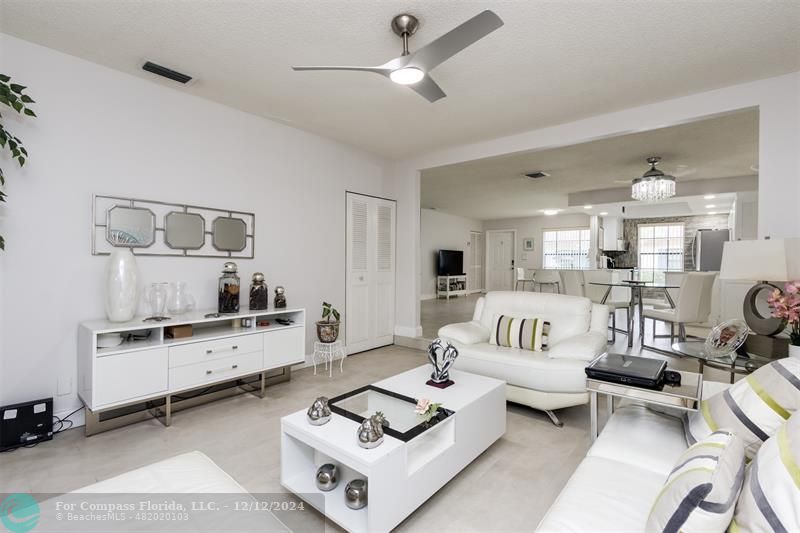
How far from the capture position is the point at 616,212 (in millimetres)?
8164

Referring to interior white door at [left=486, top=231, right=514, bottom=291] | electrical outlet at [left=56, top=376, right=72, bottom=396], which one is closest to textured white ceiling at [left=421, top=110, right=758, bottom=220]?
interior white door at [left=486, top=231, right=514, bottom=291]

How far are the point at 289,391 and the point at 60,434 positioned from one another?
1527 mm

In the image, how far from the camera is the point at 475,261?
11734mm

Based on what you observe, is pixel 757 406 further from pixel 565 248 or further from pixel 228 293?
pixel 565 248

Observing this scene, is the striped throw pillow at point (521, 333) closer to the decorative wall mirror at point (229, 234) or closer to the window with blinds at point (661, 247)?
the decorative wall mirror at point (229, 234)

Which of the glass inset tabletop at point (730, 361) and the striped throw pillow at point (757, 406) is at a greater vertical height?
the striped throw pillow at point (757, 406)

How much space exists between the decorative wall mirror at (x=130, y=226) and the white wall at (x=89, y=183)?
125mm

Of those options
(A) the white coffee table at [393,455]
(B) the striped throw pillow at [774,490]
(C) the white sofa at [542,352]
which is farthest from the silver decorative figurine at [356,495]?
(C) the white sofa at [542,352]

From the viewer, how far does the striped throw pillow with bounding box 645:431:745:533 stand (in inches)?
31.7

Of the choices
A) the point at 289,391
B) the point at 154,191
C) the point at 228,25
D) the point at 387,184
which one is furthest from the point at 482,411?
the point at 387,184

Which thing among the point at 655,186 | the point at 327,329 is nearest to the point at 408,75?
the point at 327,329

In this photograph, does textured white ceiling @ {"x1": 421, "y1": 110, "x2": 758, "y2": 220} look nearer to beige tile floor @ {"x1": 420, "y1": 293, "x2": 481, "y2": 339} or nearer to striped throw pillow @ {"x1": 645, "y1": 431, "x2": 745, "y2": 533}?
beige tile floor @ {"x1": 420, "y1": 293, "x2": 481, "y2": 339}

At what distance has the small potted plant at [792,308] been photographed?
80.5 inches

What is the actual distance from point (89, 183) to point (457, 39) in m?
2.72
